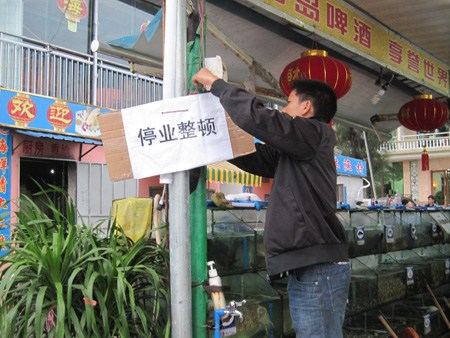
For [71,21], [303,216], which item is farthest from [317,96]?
[71,21]

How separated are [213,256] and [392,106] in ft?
17.0

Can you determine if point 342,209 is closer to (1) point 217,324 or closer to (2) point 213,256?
(2) point 213,256

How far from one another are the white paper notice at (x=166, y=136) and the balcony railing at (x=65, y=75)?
8553mm

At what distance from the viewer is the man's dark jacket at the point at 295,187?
2303 millimetres

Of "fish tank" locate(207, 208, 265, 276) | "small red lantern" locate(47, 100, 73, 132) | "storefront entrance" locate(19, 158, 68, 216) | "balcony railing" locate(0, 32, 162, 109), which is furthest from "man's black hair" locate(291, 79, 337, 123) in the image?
"storefront entrance" locate(19, 158, 68, 216)

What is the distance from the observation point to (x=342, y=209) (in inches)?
195

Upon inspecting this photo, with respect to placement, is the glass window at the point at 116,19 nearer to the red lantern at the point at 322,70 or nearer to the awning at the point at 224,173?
the awning at the point at 224,173

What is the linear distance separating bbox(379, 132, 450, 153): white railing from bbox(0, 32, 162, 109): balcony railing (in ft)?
60.1

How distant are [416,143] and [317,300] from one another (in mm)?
28431

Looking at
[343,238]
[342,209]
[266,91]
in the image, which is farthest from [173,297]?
[266,91]

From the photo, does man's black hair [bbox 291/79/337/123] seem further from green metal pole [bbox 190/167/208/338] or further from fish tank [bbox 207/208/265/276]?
fish tank [bbox 207/208/265/276]

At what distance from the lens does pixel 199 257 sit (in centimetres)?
256

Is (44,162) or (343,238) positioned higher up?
(44,162)

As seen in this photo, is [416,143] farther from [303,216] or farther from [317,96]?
[303,216]
